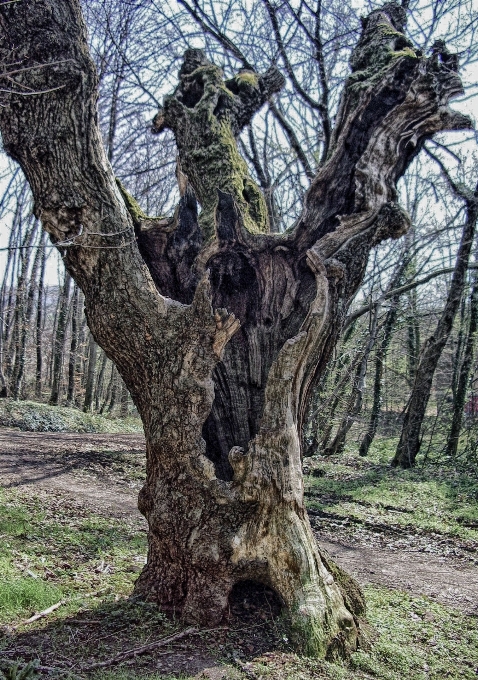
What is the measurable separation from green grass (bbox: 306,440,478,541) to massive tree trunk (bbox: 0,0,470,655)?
4.11 meters

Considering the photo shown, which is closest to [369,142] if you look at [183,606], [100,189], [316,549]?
[100,189]

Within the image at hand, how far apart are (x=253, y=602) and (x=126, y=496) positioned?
13.8 feet

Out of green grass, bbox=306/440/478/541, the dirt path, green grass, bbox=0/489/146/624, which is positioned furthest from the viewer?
green grass, bbox=306/440/478/541

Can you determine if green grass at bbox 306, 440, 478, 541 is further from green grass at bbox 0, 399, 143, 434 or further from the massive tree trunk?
green grass at bbox 0, 399, 143, 434

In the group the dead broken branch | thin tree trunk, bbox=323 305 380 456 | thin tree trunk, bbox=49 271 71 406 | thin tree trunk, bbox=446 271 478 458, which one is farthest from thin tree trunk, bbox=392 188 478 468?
thin tree trunk, bbox=49 271 71 406

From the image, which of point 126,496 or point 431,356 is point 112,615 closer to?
point 126,496

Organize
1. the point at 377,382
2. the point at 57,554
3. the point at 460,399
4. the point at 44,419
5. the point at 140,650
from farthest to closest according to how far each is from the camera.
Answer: the point at 377,382 → the point at 44,419 → the point at 460,399 → the point at 57,554 → the point at 140,650

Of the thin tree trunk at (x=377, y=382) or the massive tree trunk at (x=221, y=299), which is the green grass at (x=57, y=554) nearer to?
the massive tree trunk at (x=221, y=299)

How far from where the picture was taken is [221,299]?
4.37 m

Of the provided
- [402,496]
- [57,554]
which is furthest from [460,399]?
[57,554]

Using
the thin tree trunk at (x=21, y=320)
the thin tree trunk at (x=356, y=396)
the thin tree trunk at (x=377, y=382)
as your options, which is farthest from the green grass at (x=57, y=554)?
the thin tree trunk at (x=21, y=320)

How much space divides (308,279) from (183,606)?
2606mm

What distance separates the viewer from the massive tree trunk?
343 cm

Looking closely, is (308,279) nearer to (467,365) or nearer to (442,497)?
(442,497)
